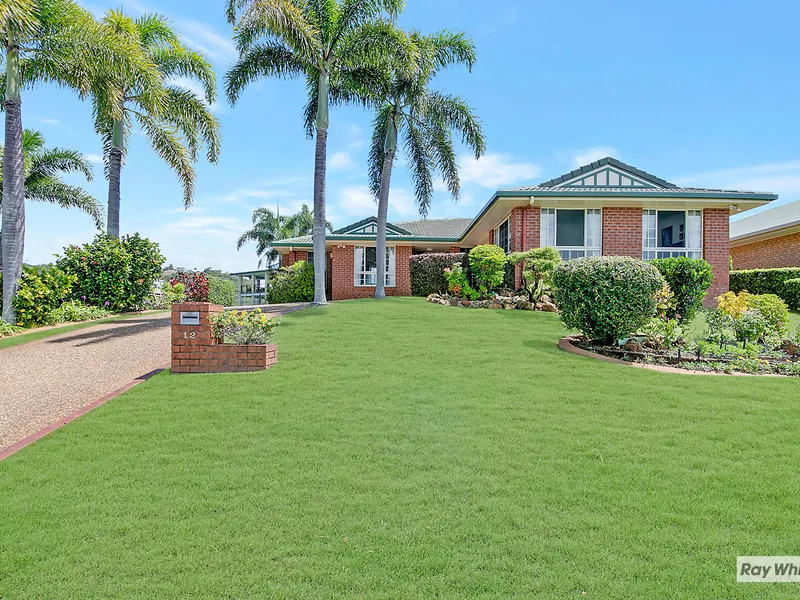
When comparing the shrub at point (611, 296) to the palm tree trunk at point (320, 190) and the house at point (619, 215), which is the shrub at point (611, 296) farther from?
the palm tree trunk at point (320, 190)

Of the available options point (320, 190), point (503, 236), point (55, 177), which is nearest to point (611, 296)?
point (320, 190)

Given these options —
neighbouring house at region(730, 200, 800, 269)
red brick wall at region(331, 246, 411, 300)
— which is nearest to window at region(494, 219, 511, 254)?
red brick wall at region(331, 246, 411, 300)

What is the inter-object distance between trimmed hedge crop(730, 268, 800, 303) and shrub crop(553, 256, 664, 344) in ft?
36.4

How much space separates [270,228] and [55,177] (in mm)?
17389

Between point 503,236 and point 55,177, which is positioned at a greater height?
point 55,177

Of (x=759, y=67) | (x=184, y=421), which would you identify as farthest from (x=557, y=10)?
(x=184, y=421)

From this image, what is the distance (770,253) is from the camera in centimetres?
2059

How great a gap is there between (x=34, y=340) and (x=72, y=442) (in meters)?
8.02

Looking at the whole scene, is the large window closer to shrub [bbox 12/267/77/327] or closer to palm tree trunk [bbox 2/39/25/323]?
shrub [bbox 12/267/77/327]

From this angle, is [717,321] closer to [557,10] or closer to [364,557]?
[557,10]

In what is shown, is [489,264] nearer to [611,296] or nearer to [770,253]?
[611,296]

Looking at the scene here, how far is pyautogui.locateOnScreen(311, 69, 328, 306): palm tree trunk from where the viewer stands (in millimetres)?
15148

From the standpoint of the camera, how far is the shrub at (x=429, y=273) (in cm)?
2004

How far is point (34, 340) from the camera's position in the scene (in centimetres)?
1086
